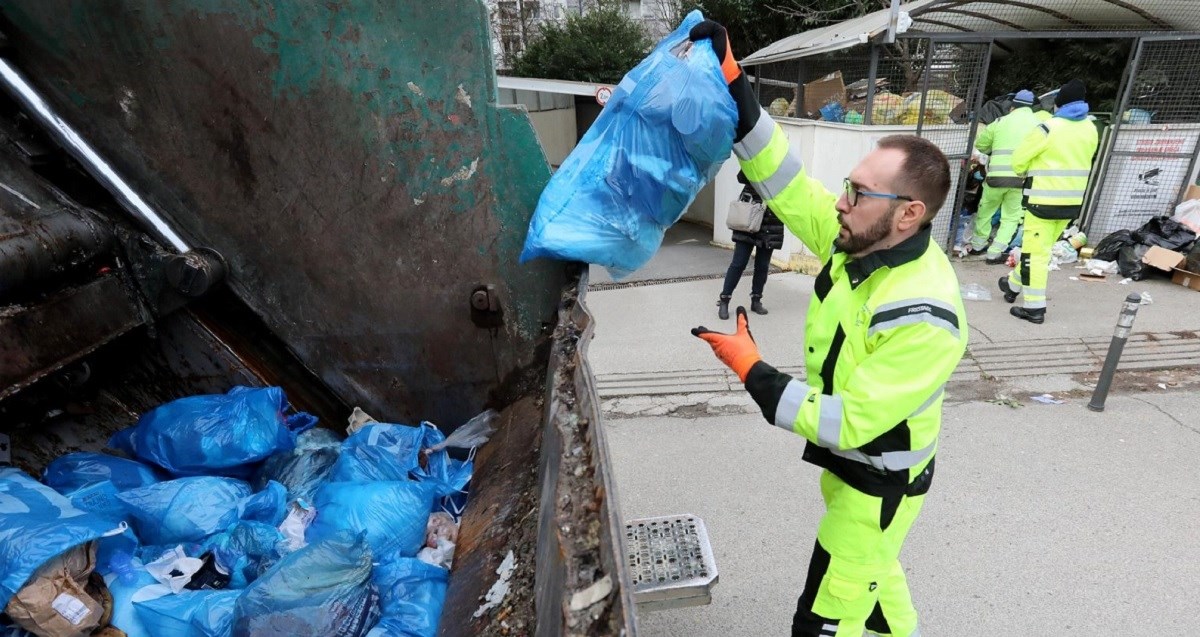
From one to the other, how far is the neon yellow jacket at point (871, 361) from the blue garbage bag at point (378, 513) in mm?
1022

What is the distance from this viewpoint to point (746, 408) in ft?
12.8

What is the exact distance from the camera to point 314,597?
1447 mm

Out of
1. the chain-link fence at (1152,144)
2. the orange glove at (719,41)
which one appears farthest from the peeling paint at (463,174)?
the chain-link fence at (1152,144)

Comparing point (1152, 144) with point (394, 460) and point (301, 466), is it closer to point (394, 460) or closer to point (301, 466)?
point (394, 460)

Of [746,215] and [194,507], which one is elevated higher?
[194,507]

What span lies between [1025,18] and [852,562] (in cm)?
754

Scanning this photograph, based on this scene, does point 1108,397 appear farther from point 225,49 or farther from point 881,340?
point 225,49

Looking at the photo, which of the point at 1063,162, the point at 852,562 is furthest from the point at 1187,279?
the point at 852,562

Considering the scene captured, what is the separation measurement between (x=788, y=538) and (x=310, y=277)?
223cm

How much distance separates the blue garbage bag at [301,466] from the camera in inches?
78.7

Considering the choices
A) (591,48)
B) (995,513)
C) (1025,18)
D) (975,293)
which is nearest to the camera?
(995,513)

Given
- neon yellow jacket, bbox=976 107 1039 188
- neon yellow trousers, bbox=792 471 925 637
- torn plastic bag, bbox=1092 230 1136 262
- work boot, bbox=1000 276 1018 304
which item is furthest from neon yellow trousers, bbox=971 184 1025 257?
neon yellow trousers, bbox=792 471 925 637

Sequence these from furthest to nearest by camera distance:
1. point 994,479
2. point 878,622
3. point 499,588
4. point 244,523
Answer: point 994,479
point 878,622
point 244,523
point 499,588

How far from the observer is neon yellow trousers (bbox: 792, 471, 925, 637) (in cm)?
176
